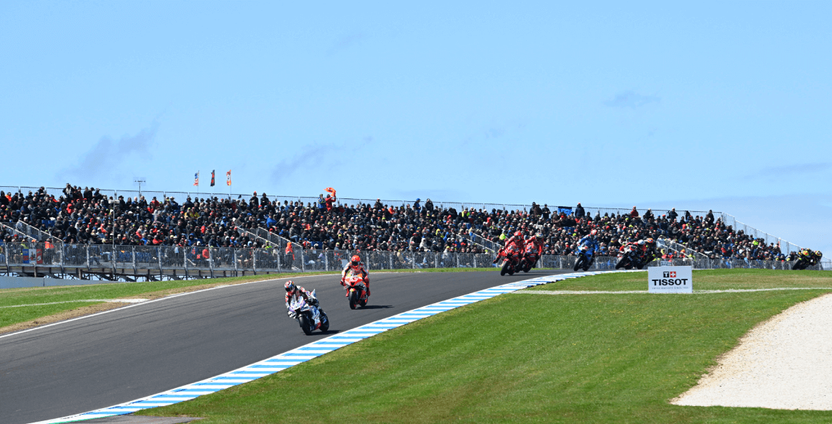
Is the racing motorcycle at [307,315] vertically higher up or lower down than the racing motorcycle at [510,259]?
lower down

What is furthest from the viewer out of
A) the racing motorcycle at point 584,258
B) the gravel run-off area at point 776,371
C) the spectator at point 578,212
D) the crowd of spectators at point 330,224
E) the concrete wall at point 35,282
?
the spectator at point 578,212

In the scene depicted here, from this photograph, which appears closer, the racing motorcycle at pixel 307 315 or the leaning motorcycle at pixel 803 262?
the racing motorcycle at pixel 307 315

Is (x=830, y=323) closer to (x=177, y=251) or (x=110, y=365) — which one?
(x=110, y=365)

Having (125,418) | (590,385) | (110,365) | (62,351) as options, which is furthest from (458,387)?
(62,351)

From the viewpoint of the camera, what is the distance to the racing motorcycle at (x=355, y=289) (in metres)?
26.2

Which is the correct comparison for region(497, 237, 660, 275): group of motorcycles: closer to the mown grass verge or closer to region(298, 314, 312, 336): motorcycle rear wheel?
the mown grass verge

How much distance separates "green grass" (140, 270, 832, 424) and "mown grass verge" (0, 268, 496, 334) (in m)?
12.8

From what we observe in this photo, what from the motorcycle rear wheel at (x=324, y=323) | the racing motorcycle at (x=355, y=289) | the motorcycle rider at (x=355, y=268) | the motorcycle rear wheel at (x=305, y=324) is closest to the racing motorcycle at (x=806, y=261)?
the racing motorcycle at (x=355, y=289)

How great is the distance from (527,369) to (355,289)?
31.2 ft

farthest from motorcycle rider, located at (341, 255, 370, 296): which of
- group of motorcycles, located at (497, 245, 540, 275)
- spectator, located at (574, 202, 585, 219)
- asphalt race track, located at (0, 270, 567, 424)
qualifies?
spectator, located at (574, 202, 585, 219)

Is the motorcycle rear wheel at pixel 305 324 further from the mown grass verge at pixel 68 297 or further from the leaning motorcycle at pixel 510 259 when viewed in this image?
the leaning motorcycle at pixel 510 259

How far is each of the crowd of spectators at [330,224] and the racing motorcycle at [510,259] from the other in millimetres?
1396

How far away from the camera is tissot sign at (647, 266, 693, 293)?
90.1 ft

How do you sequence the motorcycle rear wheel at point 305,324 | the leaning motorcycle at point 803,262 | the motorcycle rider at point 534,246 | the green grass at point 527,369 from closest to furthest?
the green grass at point 527,369
the motorcycle rear wheel at point 305,324
the motorcycle rider at point 534,246
the leaning motorcycle at point 803,262
